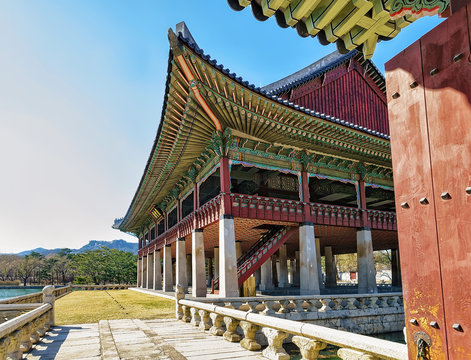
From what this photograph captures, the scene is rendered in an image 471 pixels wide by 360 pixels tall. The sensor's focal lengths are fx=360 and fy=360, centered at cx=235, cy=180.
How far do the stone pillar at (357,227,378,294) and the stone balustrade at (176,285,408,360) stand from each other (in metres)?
11.7

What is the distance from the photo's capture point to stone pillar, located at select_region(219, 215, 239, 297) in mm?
15047

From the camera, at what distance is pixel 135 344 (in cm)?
791

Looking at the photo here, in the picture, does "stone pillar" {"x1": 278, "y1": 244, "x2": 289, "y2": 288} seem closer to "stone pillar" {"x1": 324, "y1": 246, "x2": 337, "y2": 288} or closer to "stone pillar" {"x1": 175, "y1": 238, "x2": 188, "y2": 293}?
"stone pillar" {"x1": 324, "y1": 246, "x2": 337, "y2": 288}

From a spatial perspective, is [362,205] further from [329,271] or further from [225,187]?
[329,271]

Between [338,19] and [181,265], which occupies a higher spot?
[338,19]

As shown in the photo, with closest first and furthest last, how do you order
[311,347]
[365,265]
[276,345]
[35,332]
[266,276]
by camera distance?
[311,347] < [276,345] < [35,332] < [365,265] < [266,276]

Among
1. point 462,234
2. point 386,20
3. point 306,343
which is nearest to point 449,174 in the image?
point 462,234

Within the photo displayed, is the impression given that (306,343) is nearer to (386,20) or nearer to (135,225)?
(386,20)

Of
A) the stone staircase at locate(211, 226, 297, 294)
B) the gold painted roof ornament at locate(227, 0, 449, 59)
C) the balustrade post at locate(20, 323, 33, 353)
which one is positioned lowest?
the balustrade post at locate(20, 323, 33, 353)

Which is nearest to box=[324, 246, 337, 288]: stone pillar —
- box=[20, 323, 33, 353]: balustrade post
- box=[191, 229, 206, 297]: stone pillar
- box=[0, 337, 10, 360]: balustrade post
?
box=[191, 229, 206, 297]: stone pillar

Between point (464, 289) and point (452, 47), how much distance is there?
1.50 meters

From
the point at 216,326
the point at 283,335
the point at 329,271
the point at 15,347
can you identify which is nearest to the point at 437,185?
the point at 283,335

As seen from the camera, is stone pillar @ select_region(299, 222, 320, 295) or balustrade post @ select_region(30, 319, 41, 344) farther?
stone pillar @ select_region(299, 222, 320, 295)

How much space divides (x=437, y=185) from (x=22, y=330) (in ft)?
26.5
